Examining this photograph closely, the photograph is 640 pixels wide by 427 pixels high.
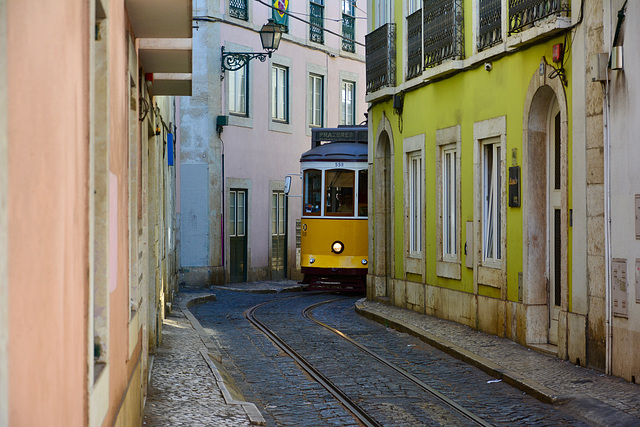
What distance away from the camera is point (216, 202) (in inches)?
970

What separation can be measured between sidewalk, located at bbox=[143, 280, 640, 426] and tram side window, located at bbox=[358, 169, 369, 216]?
691cm

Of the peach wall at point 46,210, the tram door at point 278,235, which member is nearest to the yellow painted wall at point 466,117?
the peach wall at point 46,210

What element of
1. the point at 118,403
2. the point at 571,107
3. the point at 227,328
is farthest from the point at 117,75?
the point at 227,328

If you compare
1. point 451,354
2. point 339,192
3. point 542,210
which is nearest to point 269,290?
point 339,192

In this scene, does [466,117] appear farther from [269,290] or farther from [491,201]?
[269,290]

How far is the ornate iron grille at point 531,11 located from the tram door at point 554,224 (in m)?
1.12

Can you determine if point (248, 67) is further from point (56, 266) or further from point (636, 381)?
point (56, 266)

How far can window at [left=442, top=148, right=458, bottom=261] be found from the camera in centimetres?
1500

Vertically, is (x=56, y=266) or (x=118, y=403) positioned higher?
(x=56, y=266)

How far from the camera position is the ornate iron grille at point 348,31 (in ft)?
99.6

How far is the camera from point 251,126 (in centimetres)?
2609

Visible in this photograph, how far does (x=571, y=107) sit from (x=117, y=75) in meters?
6.91

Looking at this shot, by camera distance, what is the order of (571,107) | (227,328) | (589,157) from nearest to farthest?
(589,157)
(571,107)
(227,328)

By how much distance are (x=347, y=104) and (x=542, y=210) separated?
19726 millimetres
